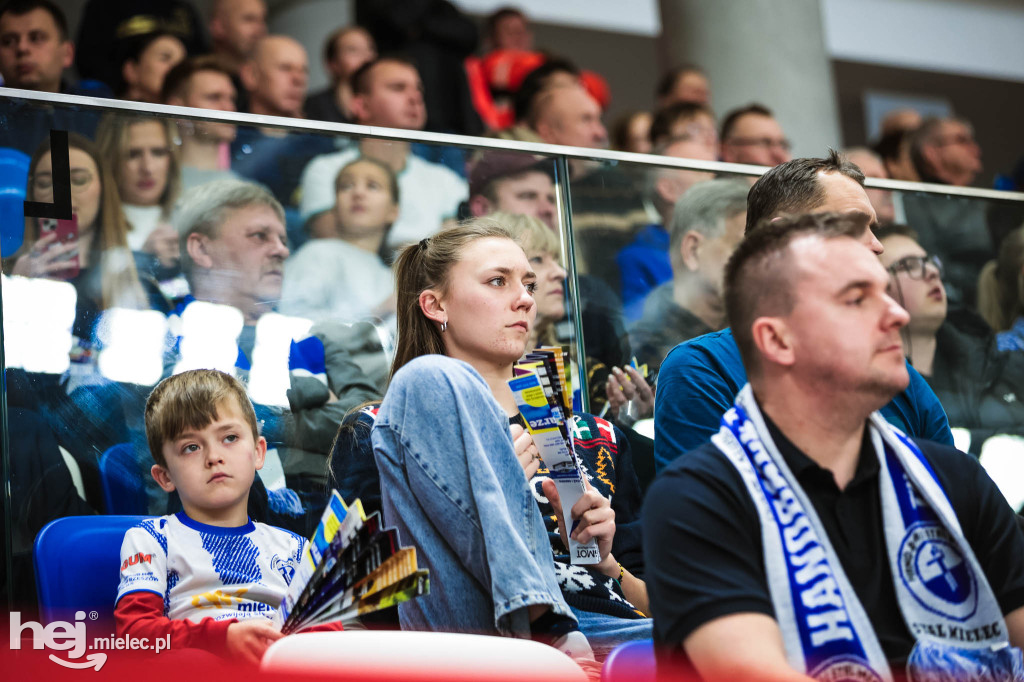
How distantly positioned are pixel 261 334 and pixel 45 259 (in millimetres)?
530

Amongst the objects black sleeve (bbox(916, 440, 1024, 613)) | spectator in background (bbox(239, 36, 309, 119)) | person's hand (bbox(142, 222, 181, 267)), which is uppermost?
spectator in background (bbox(239, 36, 309, 119))

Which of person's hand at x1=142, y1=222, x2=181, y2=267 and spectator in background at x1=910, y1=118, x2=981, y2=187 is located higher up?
spectator in background at x1=910, y1=118, x2=981, y2=187

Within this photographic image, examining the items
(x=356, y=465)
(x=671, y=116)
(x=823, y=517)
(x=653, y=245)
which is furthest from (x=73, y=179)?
(x=671, y=116)

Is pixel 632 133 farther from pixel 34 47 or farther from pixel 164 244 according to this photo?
pixel 164 244

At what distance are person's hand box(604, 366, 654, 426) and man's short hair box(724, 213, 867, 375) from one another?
146 centimetres

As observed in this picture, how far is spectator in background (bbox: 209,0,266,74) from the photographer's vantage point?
5219 millimetres

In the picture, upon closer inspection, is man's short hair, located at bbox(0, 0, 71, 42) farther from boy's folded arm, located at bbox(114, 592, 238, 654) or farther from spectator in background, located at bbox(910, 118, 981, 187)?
spectator in background, located at bbox(910, 118, 981, 187)

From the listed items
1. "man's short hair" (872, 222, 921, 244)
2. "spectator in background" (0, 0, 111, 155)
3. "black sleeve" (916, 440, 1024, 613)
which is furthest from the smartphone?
"man's short hair" (872, 222, 921, 244)

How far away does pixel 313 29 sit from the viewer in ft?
26.3

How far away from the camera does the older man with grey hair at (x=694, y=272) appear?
340 cm

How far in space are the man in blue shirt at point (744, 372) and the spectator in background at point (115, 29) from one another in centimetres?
323

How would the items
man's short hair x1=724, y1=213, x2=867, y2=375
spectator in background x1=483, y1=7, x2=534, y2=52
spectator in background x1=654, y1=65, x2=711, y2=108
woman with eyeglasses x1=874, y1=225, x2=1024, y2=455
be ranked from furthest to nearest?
spectator in background x1=483, y1=7, x2=534, y2=52 < spectator in background x1=654, y1=65, x2=711, y2=108 < woman with eyeglasses x1=874, y1=225, x2=1024, y2=455 < man's short hair x1=724, y1=213, x2=867, y2=375

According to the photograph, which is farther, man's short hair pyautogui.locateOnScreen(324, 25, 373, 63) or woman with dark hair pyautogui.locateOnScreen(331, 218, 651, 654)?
man's short hair pyautogui.locateOnScreen(324, 25, 373, 63)

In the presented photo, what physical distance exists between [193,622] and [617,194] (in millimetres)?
1773
